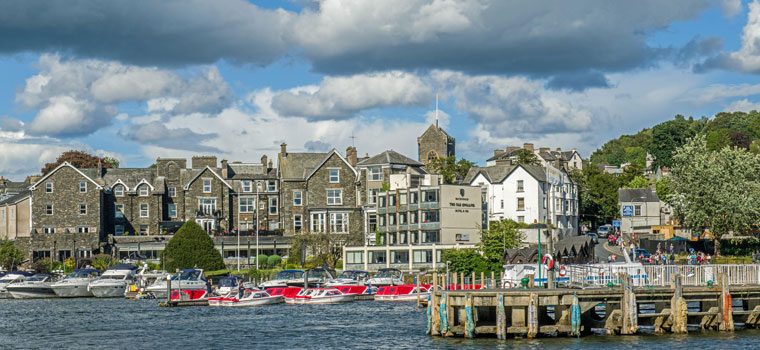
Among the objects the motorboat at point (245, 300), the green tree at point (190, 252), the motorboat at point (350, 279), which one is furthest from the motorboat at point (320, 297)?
the green tree at point (190, 252)

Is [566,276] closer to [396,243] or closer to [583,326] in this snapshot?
[583,326]

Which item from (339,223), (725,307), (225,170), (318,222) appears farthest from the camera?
(225,170)

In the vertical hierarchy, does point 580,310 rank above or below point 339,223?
below

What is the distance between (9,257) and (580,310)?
91.5 meters

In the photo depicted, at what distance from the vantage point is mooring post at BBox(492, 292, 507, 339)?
52.4 metres

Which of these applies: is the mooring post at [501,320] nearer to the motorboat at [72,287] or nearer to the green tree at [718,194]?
the green tree at [718,194]

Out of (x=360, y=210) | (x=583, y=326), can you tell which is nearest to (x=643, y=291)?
(x=583, y=326)

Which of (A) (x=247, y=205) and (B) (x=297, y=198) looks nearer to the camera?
(B) (x=297, y=198)

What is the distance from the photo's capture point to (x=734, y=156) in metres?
113

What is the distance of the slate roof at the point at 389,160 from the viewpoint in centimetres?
13375

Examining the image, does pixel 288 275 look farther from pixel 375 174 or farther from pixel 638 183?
pixel 638 183

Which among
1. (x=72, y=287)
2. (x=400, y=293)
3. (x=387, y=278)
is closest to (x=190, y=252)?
(x=72, y=287)

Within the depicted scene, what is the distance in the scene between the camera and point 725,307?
2217 inches

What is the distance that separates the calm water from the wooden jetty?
809 mm
